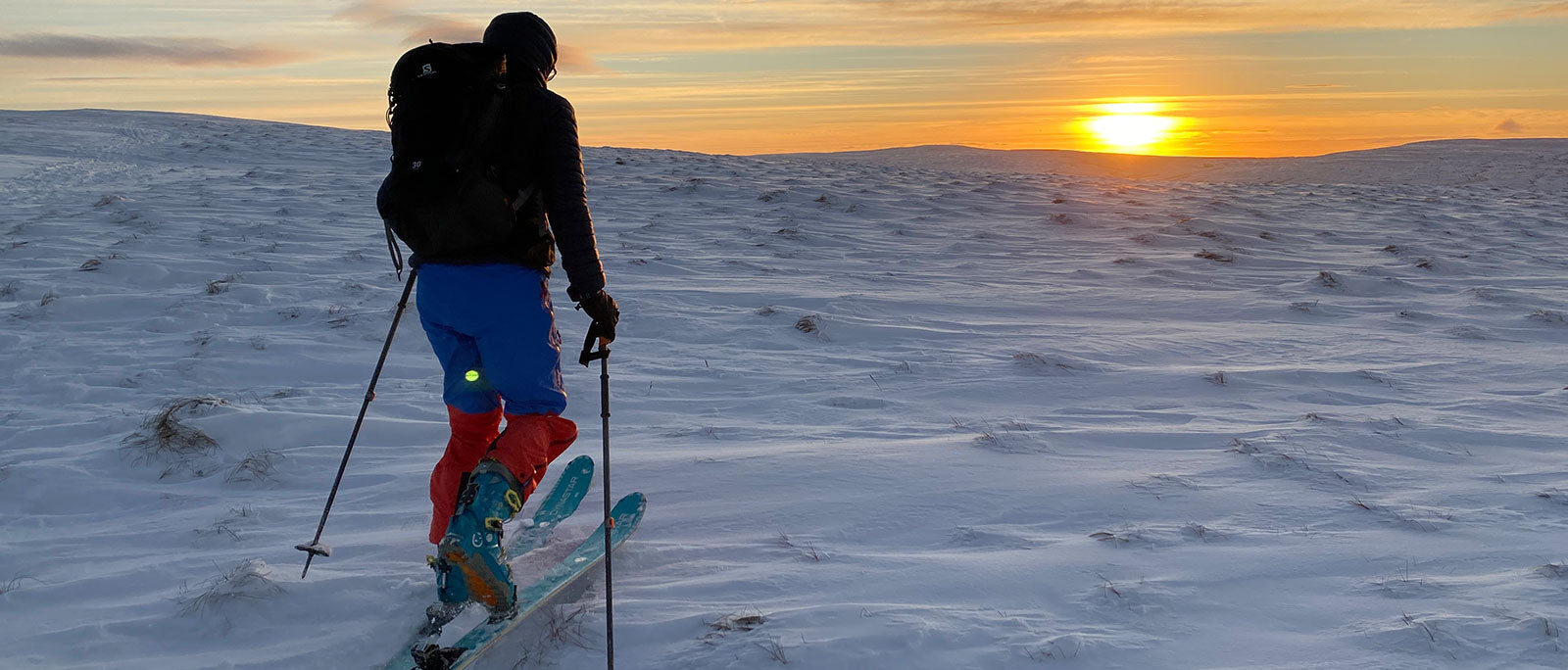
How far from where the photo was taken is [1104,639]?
133 inches

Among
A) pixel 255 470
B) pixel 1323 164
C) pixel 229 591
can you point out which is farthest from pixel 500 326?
pixel 1323 164

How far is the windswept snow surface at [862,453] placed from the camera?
3.54 meters

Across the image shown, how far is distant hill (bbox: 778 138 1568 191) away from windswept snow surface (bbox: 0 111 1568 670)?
1051 inches

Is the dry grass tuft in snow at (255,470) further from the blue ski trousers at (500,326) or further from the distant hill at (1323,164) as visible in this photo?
the distant hill at (1323,164)

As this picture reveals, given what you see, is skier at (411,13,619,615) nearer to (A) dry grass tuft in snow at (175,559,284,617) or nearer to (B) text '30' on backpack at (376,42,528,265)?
(B) text '30' on backpack at (376,42,528,265)

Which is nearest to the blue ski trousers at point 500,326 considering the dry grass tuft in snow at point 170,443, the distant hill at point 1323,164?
the dry grass tuft in snow at point 170,443

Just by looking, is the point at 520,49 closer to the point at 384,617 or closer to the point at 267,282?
the point at 384,617

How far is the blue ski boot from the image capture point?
3180 millimetres

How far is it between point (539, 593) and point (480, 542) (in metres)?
0.59

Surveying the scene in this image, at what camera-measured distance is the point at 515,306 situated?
334 cm

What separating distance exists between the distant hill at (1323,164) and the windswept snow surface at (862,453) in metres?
26.7

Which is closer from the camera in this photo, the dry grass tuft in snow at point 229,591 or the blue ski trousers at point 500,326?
the blue ski trousers at point 500,326

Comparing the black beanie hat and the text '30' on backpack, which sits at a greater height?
the black beanie hat

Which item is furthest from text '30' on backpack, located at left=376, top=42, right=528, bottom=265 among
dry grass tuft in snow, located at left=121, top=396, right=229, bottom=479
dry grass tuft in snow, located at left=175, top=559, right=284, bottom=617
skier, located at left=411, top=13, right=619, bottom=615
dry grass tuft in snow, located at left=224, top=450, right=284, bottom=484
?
dry grass tuft in snow, located at left=121, top=396, right=229, bottom=479
